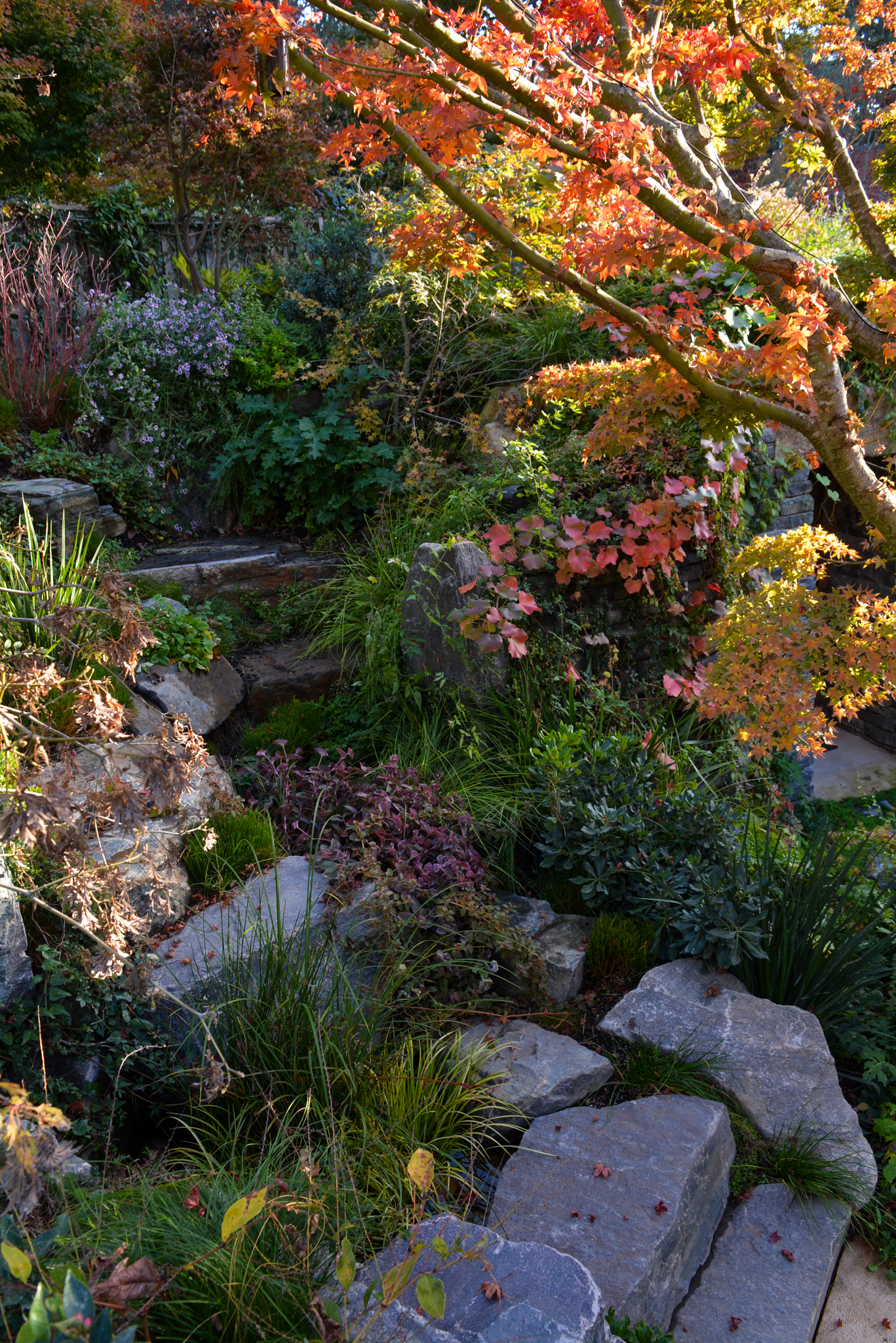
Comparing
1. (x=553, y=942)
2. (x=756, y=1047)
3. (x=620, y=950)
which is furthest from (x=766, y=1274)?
(x=553, y=942)

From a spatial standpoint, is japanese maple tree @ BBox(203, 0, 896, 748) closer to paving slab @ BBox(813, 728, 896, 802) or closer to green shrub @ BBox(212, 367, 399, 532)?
green shrub @ BBox(212, 367, 399, 532)

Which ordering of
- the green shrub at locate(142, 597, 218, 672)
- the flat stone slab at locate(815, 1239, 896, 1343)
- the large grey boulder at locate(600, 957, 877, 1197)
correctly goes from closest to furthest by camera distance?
the flat stone slab at locate(815, 1239, 896, 1343)
the large grey boulder at locate(600, 957, 877, 1197)
the green shrub at locate(142, 597, 218, 672)

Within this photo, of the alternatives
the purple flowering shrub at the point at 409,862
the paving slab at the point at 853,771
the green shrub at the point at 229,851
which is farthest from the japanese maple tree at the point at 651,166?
the paving slab at the point at 853,771

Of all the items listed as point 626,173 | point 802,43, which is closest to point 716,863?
point 626,173

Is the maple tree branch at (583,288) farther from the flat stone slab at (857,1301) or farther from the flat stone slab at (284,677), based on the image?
the flat stone slab at (857,1301)

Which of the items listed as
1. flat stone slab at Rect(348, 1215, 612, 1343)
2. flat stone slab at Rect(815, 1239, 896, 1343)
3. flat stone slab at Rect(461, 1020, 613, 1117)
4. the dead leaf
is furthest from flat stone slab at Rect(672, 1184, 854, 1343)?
the dead leaf

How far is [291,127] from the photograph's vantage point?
7.00m

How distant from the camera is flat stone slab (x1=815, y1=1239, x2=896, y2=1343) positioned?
88.0 inches

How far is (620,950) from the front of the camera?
10.2 feet

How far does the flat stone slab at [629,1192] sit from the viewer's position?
6.85ft

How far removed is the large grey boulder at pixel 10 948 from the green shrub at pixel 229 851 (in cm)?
75

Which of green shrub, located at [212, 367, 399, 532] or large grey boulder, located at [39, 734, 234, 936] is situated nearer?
large grey boulder, located at [39, 734, 234, 936]

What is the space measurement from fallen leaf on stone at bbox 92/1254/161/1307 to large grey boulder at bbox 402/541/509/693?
9.19 ft

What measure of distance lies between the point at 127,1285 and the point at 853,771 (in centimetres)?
746
